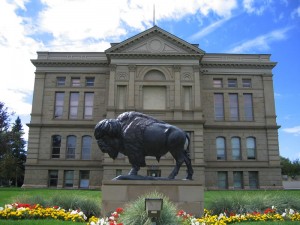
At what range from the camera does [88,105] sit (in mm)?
44625

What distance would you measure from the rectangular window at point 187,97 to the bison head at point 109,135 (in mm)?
28440

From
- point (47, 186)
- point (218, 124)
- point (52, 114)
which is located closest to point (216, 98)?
point (218, 124)

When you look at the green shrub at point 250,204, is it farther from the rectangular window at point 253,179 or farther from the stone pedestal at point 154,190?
the rectangular window at point 253,179

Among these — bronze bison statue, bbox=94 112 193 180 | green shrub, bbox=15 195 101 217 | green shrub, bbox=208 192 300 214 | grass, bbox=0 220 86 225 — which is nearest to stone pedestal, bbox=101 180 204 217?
bronze bison statue, bbox=94 112 193 180

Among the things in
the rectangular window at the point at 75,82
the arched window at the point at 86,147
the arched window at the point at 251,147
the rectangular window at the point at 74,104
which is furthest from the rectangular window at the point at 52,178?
the arched window at the point at 251,147

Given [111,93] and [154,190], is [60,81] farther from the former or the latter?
[154,190]

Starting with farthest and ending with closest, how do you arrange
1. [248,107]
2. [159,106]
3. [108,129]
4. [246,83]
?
[246,83], [248,107], [159,106], [108,129]

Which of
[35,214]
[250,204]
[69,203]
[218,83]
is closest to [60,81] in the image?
[218,83]

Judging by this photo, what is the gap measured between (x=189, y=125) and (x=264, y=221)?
95.3 feet

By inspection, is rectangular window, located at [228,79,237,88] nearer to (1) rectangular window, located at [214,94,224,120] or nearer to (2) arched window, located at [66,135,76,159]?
(1) rectangular window, located at [214,94,224,120]

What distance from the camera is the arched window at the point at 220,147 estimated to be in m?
→ 43.7

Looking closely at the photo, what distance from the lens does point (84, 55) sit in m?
45.8

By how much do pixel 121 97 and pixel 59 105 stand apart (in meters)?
8.80

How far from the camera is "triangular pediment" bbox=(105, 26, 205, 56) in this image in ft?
139
